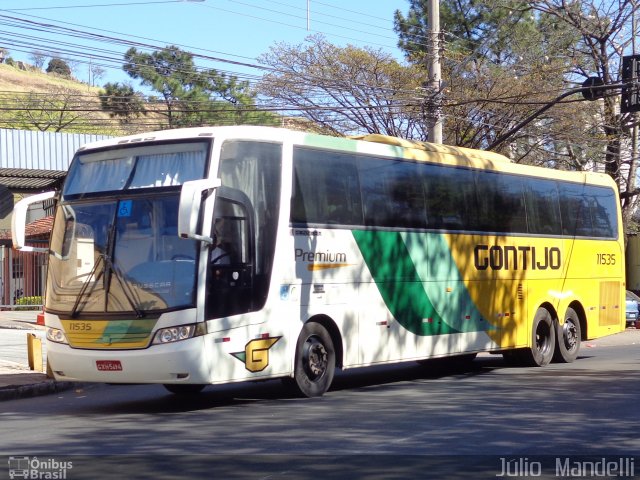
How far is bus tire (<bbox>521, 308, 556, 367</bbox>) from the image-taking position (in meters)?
18.4

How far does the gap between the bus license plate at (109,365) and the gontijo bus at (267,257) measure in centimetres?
2

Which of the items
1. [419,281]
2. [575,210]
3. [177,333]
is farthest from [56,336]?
[575,210]

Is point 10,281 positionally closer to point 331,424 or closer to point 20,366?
point 20,366

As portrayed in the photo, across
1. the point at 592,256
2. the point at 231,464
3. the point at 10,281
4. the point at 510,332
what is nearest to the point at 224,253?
the point at 231,464

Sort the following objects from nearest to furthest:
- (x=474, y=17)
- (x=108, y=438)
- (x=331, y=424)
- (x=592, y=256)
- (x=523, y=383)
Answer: (x=108, y=438), (x=331, y=424), (x=523, y=383), (x=592, y=256), (x=474, y=17)

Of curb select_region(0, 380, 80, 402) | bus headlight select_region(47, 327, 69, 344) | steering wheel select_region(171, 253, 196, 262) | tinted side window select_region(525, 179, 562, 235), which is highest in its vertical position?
tinted side window select_region(525, 179, 562, 235)

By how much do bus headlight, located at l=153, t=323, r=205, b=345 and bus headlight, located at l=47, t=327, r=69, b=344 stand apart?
1.45m

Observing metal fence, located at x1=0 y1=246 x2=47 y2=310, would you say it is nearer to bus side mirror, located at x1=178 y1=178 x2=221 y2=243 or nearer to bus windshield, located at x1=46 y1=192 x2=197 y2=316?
bus windshield, located at x1=46 y1=192 x2=197 y2=316

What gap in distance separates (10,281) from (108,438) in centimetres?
2732

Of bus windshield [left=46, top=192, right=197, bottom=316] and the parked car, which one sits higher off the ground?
bus windshield [left=46, top=192, right=197, bottom=316]

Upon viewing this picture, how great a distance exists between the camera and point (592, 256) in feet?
65.7

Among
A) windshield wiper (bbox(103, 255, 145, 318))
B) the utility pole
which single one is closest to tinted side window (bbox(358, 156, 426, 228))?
windshield wiper (bbox(103, 255, 145, 318))

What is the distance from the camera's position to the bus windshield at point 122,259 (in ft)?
38.3

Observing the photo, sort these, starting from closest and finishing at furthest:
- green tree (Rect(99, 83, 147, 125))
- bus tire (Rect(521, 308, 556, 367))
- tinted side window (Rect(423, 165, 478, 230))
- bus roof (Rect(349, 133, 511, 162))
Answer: bus roof (Rect(349, 133, 511, 162)) → tinted side window (Rect(423, 165, 478, 230)) → bus tire (Rect(521, 308, 556, 367)) → green tree (Rect(99, 83, 147, 125))
